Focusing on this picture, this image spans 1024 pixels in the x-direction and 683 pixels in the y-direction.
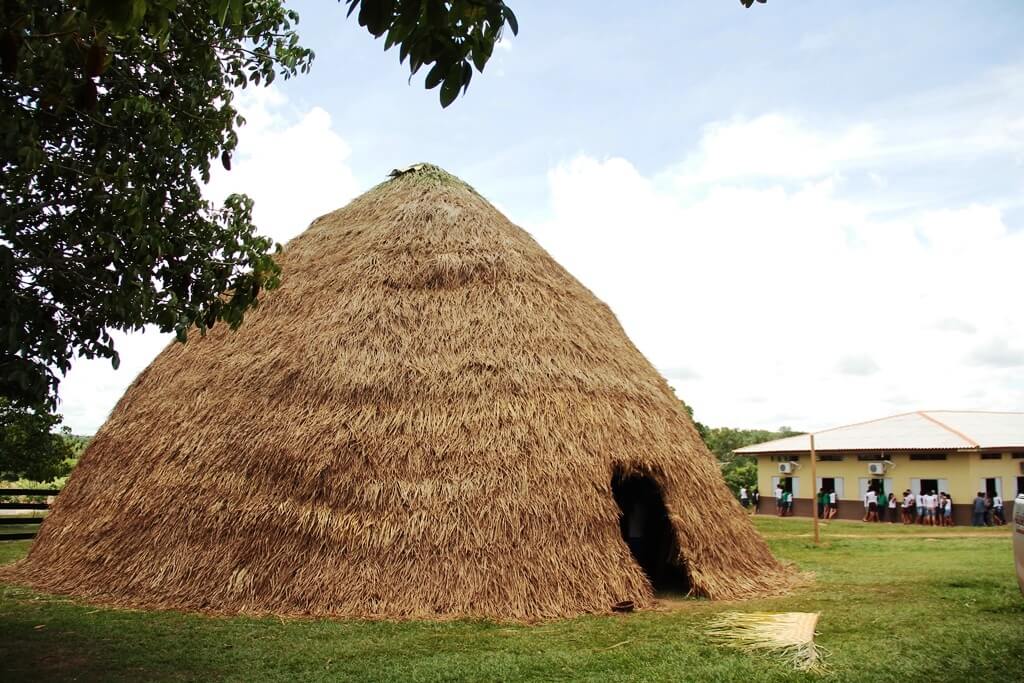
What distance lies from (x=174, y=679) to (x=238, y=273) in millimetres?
3513

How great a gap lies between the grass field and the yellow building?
17091 mm

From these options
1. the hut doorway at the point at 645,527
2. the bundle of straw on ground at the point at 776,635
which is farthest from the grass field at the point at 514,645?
the hut doorway at the point at 645,527

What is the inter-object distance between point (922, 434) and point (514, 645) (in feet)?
91.1

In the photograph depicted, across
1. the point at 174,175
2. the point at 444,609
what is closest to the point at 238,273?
the point at 174,175

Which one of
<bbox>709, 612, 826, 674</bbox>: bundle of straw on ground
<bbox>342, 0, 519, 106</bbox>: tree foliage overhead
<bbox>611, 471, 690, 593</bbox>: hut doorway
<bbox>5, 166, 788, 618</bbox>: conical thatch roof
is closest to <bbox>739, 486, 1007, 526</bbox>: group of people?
<bbox>611, 471, 690, 593</bbox>: hut doorway

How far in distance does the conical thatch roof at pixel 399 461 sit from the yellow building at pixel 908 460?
1676 centimetres

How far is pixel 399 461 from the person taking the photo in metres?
9.55

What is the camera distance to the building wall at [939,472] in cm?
2738

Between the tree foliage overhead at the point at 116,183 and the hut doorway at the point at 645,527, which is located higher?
the tree foliage overhead at the point at 116,183

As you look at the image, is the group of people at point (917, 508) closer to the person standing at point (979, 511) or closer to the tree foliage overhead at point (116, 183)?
the person standing at point (979, 511)

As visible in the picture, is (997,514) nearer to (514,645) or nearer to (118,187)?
(514,645)

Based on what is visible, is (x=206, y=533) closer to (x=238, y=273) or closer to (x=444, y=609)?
(x=444, y=609)

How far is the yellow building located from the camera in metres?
27.5

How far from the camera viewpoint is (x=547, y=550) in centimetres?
915
